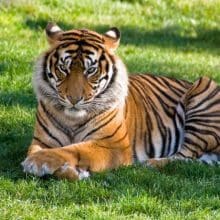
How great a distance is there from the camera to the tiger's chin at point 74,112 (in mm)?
7362

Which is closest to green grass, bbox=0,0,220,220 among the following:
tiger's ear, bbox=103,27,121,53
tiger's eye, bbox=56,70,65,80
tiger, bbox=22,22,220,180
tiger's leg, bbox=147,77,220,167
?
tiger, bbox=22,22,220,180

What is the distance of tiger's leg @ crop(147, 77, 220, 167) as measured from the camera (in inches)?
322

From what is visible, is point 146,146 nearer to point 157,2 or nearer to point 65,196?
point 65,196

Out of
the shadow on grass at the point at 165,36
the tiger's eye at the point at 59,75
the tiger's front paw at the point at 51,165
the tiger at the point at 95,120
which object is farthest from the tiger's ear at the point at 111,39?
the shadow on grass at the point at 165,36

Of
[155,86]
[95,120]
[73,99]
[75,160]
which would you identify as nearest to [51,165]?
[75,160]

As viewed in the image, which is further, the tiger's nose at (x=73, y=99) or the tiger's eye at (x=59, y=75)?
the tiger's eye at (x=59, y=75)

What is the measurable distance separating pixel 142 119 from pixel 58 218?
7.98 ft

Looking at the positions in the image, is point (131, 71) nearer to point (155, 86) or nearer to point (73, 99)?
point (155, 86)

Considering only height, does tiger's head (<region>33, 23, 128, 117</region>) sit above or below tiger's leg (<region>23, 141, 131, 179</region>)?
above

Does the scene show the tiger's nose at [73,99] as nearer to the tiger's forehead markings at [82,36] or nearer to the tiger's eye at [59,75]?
the tiger's eye at [59,75]

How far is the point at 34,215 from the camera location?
19.9 feet

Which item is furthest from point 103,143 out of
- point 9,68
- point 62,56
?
point 9,68

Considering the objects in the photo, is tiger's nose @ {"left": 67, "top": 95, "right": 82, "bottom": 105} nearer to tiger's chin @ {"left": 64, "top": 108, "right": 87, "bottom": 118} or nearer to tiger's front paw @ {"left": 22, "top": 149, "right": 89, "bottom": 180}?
tiger's chin @ {"left": 64, "top": 108, "right": 87, "bottom": 118}

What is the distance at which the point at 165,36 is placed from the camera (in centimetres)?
1709
